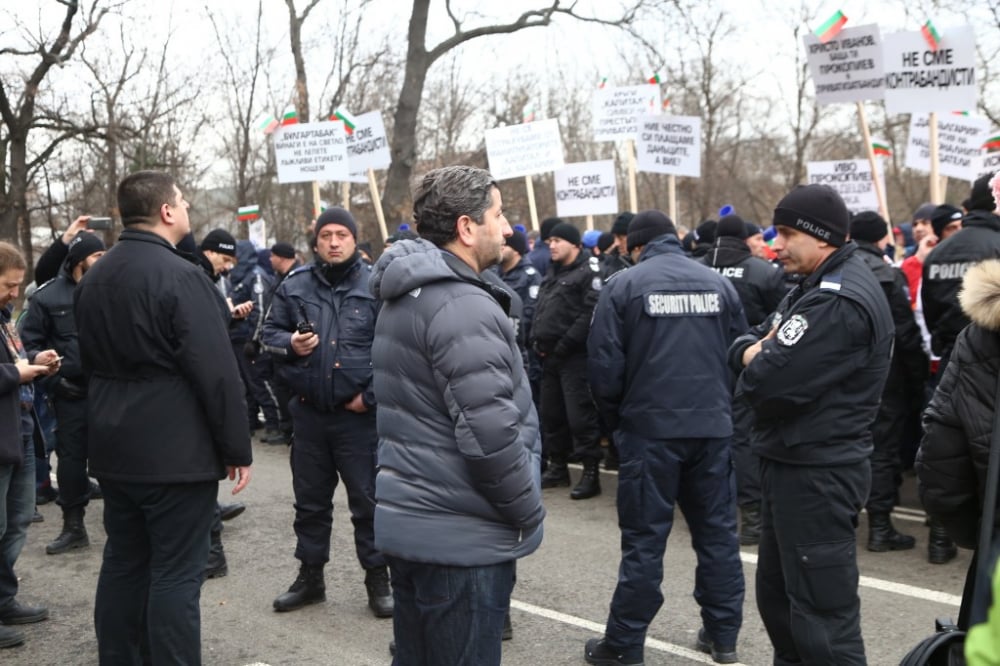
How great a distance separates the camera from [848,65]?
371 inches

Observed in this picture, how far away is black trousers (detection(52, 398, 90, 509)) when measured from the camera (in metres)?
6.67

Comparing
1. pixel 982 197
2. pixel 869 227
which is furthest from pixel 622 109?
pixel 982 197

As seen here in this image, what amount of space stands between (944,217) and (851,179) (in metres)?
3.22

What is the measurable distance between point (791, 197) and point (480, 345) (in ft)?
5.58

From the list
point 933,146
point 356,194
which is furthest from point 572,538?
point 356,194

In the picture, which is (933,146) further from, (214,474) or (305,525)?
(214,474)

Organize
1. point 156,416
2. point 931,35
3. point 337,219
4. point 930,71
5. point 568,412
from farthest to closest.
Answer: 1. point 930,71
2. point 931,35
3. point 568,412
4. point 337,219
5. point 156,416

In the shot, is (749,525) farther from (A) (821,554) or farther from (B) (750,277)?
(A) (821,554)

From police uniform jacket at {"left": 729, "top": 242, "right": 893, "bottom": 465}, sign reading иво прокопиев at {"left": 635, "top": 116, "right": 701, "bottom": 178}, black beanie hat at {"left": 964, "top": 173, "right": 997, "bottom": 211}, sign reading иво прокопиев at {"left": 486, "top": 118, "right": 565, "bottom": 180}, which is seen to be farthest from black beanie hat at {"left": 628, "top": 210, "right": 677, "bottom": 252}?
sign reading иво прокопиев at {"left": 486, "top": 118, "right": 565, "bottom": 180}

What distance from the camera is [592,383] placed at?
16.8 feet

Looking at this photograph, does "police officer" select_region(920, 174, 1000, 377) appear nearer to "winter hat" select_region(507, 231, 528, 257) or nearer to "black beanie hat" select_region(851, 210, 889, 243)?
"black beanie hat" select_region(851, 210, 889, 243)

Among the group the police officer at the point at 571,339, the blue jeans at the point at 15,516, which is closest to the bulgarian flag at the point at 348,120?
the police officer at the point at 571,339

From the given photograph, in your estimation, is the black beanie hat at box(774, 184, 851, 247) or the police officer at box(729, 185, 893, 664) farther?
the black beanie hat at box(774, 184, 851, 247)

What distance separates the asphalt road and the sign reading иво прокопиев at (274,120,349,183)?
4556 millimetres
